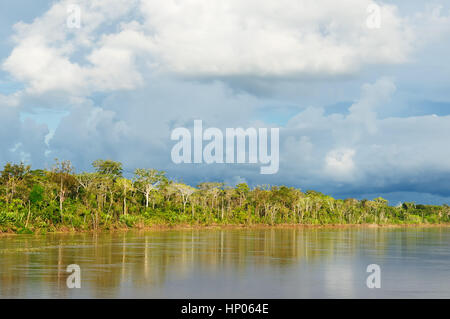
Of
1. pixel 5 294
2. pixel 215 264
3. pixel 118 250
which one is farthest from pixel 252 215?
pixel 5 294

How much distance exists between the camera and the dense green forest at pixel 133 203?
A: 4950cm

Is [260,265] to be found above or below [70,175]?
below

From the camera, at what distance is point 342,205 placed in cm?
12138

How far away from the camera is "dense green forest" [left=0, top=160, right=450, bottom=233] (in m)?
49.5

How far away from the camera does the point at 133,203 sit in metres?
69.7

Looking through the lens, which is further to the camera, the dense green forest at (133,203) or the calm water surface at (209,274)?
the dense green forest at (133,203)

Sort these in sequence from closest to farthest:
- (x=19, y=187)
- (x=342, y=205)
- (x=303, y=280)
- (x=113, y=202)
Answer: (x=303, y=280), (x=19, y=187), (x=113, y=202), (x=342, y=205)

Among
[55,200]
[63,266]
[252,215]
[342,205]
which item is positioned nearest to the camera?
[63,266]

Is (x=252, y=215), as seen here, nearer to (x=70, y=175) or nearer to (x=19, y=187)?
(x=70, y=175)

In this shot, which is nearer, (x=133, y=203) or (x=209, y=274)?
(x=209, y=274)

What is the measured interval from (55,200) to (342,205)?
84.5 metres

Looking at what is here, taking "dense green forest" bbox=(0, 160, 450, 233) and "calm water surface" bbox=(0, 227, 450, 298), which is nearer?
"calm water surface" bbox=(0, 227, 450, 298)

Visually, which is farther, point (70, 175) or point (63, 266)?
point (70, 175)
